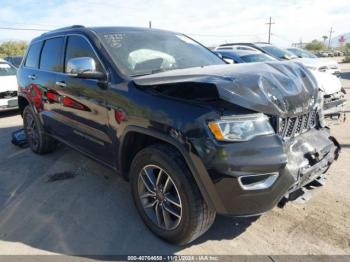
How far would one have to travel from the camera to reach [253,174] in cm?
230

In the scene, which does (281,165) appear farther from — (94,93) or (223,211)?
(94,93)

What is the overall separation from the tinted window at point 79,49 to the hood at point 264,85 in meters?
0.77

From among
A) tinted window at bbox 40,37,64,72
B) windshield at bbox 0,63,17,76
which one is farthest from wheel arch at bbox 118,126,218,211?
windshield at bbox 0,63,17,76

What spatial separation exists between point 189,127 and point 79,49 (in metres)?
2.05

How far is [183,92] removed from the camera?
2516 millimetres

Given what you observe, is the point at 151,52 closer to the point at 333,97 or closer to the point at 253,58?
the point at 333,97

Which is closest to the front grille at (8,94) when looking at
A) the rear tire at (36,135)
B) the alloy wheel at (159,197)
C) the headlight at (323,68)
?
the rear tire at (36,135)

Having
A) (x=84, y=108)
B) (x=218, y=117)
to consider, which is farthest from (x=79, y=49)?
(x=218, y=117)

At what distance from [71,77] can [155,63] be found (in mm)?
1060

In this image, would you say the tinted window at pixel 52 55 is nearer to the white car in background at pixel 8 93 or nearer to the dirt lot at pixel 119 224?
the dirt lot at pixel 119 224

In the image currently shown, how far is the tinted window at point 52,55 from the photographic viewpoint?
4328 millimetres

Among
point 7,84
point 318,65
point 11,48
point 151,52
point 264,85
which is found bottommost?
point 11,48

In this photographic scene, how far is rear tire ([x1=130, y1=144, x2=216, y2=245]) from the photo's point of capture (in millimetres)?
2529

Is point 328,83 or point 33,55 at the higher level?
point 33,55
